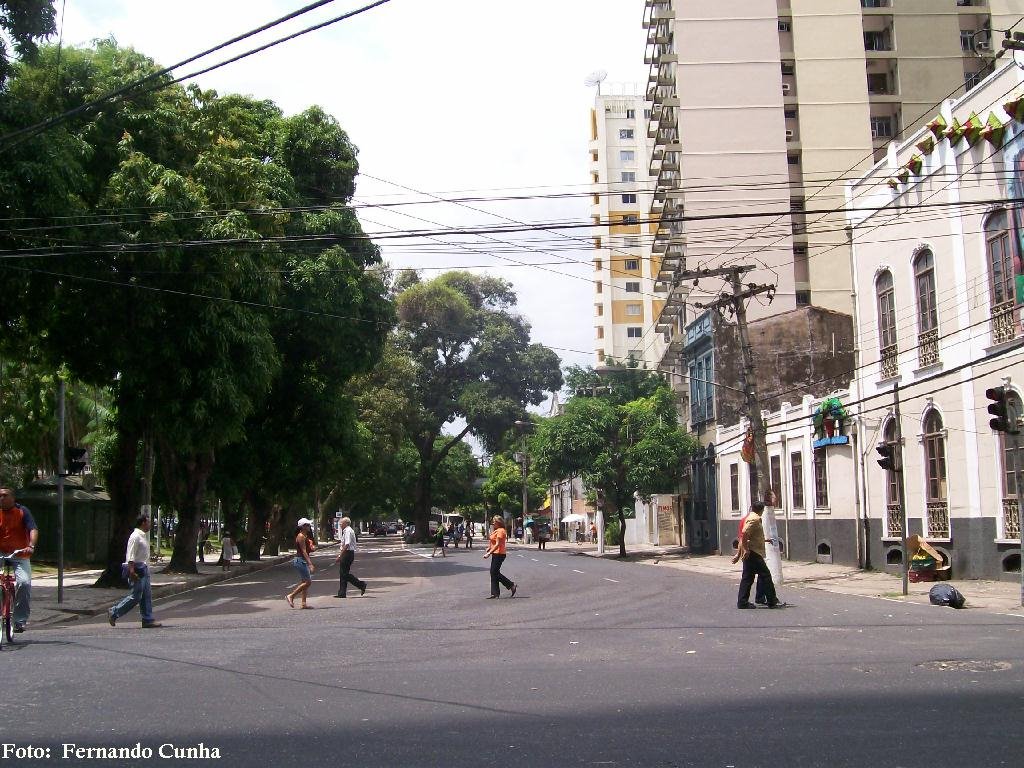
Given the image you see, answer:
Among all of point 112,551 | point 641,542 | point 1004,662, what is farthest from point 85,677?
point 641,542

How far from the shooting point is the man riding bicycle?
1233 cm

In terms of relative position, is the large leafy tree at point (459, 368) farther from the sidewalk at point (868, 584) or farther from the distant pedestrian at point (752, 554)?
the distant pedestrian at point (752, 554)

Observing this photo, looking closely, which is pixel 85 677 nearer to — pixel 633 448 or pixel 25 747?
pixel 25 747

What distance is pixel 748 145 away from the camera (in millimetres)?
55219

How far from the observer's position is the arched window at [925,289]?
2494 centimetres

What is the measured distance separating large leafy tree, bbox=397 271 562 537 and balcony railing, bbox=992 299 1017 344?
45493 millimetres

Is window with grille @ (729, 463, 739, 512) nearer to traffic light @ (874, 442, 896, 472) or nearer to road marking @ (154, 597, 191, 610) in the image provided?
traffic light @ (874, 442, 896, 472)

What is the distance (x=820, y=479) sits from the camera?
3244 centimetres

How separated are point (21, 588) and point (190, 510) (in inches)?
724

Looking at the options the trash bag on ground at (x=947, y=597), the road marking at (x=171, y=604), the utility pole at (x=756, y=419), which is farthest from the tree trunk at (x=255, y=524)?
the trash bag on ground at (x=947, y=597)

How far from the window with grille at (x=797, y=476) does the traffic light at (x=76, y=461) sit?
77.4 ft

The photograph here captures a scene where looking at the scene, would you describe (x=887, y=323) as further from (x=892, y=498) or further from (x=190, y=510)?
(x=190, y=510)

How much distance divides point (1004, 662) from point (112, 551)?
20.1 metres

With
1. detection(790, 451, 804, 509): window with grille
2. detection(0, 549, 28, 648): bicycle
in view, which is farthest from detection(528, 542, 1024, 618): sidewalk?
detection(0, 549, 28, 648): bicycle
